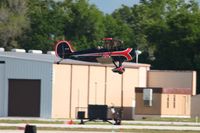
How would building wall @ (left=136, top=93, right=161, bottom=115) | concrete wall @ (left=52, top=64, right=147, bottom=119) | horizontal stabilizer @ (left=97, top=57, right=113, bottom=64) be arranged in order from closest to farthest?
horizontal stabilizer @ (left=97, top=57, right=113, bottom=64) → concrete wall @ (left=52, top=64, right=147, bottom=119) → building wall @ (left=136, top=93, right=161, bottom=115)

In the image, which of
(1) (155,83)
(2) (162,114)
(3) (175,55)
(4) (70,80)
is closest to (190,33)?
(3) (175,55)

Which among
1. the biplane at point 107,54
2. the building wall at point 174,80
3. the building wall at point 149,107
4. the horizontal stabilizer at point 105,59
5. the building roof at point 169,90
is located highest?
the biplane at point 107,54

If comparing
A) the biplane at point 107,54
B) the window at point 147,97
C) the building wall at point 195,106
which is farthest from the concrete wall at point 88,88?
the building wall at point 195,106

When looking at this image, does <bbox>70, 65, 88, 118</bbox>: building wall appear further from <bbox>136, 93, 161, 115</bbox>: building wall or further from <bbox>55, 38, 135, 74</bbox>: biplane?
<bbox>136, 93, 161, 115</bbox>: building wall

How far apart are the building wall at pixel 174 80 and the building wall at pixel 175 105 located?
14.7 feet

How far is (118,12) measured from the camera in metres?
136

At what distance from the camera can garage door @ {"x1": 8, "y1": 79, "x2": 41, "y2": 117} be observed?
56469mm

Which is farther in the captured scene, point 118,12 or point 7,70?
point 118,12

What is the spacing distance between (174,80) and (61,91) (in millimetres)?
16871

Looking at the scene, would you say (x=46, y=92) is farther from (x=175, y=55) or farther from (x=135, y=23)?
(x=135, y=23)

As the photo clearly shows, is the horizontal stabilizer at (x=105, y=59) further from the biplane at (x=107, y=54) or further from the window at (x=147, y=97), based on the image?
the window at (x=147, y=97)

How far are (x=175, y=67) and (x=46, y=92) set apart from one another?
104ft

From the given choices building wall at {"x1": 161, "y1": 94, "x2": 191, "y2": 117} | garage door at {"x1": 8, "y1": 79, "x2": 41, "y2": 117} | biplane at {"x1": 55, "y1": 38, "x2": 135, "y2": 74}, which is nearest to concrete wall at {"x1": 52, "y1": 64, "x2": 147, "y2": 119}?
garage door at {"x1": 8, "y1": 79, "x2": 41, "y2": 117}

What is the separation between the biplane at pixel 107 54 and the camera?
51.3 meters
